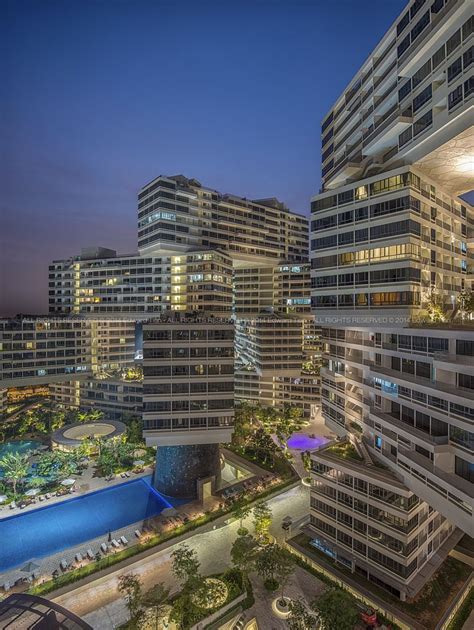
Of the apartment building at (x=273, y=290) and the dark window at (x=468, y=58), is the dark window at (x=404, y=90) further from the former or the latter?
the apartment building at (x=273, y=290)

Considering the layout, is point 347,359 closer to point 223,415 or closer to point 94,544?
point 223,415

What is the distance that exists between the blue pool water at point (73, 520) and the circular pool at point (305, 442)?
3079cm

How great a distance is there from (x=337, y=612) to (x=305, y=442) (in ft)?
157

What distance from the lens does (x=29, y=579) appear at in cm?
3441

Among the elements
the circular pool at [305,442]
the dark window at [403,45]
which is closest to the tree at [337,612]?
the circular pool at [305,442]

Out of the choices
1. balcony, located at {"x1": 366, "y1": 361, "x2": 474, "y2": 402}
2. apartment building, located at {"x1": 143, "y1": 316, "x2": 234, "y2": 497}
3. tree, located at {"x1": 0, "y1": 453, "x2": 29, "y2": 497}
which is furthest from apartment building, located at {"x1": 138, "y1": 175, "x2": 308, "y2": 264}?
balcony, located at {"x1": 366, "y1": 361, "x2": 474, "y2": 402}

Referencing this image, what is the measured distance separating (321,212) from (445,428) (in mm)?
29122

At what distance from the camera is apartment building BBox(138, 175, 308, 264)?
8631 centimetres

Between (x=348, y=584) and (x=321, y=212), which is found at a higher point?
(x=321, y=212)

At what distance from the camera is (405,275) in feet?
123

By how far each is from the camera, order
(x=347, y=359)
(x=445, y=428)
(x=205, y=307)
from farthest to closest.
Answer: (x=205, y=307) < (x=347, y=359) < (x=445, y=428)

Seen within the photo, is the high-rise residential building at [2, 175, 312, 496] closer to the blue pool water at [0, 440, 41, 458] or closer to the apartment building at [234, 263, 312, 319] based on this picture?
the apartment building at [234, 263, 312, 319]

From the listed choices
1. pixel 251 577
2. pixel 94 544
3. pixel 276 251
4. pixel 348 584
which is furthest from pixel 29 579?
pixel 276 251

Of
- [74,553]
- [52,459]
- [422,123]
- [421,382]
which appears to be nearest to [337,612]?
[421,382]
